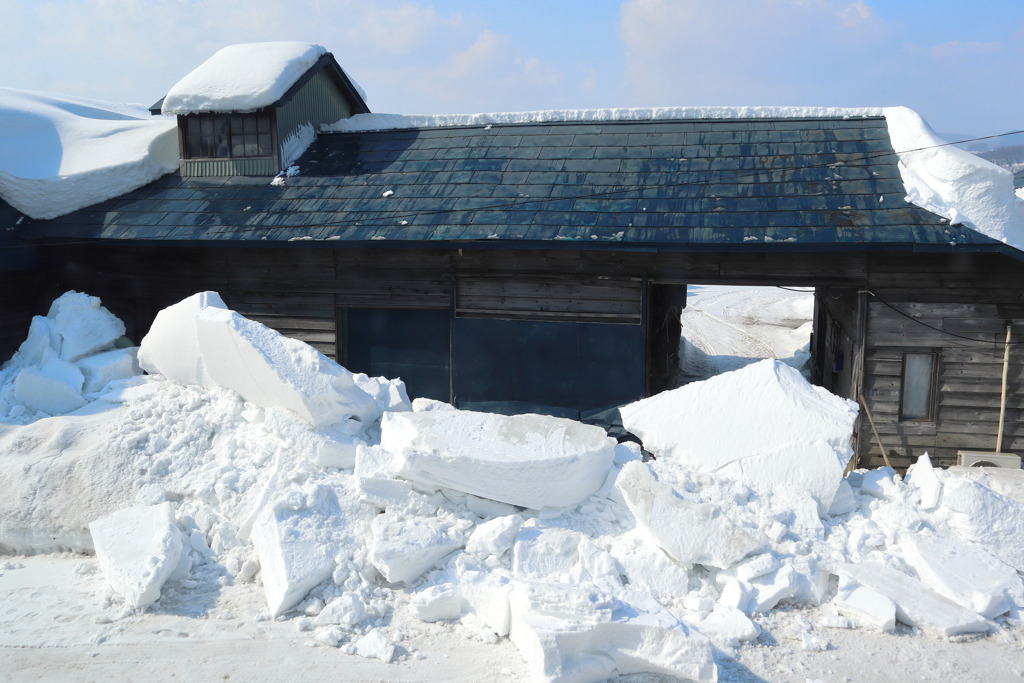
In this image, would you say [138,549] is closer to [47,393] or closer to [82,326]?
[47,393]

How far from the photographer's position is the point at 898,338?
9.05 metres

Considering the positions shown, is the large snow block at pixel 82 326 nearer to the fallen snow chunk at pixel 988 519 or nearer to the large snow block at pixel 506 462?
the large snow block at pixel 506 462

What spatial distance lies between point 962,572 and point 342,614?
4728 mm

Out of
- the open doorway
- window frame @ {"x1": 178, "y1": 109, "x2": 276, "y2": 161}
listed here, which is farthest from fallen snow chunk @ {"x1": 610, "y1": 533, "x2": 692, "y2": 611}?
window frame @ {"x1": 178, "y1": 109, "x2": 276, "y2": 161}

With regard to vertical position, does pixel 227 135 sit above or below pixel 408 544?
above

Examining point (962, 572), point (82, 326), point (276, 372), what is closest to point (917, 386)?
point (962, 572)

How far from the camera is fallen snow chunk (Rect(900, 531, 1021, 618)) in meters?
5.64

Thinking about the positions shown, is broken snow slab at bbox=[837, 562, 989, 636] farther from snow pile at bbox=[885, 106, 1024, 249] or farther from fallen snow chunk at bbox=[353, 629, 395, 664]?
snow pile at bbox=[885, 106, 1024, 249]

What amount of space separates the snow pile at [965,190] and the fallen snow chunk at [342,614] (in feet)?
24.8

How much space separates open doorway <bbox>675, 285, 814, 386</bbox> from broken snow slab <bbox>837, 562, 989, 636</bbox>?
7.84m

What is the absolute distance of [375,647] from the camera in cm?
529

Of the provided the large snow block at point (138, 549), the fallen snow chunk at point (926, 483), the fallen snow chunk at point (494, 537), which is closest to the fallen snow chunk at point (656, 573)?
the fallen snow chunk at point (494, 537)

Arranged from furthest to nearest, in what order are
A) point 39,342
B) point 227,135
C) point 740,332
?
1. point 740,332
2. point 227,135
3. point 39,342

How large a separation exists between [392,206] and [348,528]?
567 cm
